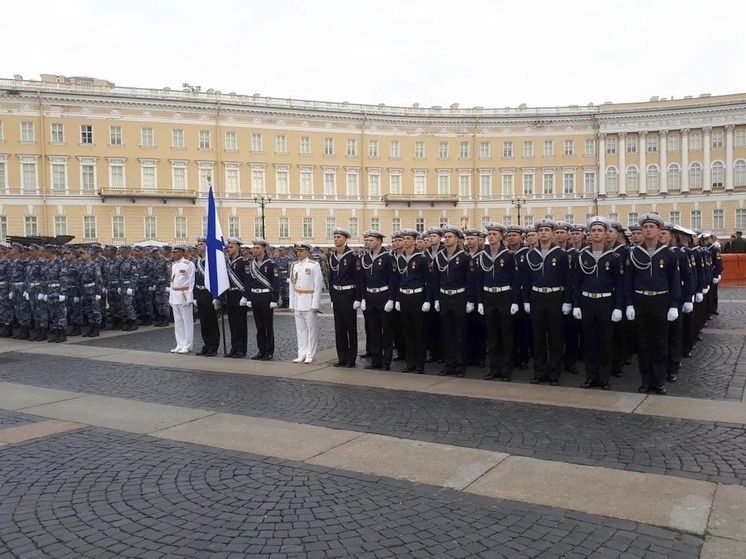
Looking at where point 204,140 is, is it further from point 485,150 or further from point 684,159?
point 684,159

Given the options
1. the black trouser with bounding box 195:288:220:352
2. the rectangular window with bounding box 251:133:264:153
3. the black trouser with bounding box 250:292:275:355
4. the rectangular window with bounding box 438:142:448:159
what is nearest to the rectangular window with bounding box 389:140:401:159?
the rectangular window with bounding box 438:142:448:159

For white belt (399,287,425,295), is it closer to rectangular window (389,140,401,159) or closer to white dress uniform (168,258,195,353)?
white dress uniform (168,258,195,353)

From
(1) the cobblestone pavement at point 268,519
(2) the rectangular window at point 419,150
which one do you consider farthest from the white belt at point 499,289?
(2) the rectangular window at point 419,150

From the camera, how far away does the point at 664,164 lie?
213 feet

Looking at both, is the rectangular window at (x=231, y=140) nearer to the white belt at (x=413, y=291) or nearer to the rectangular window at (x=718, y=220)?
the rectangular window at (x=718, y=220)

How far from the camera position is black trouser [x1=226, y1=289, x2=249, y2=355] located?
11.9 metres

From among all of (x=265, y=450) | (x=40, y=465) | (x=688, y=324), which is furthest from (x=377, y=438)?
(x=688, y=324)

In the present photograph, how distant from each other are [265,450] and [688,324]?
25.1 ft

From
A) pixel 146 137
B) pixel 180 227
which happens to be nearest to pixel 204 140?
pixel 146 137

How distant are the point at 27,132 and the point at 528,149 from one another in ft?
146

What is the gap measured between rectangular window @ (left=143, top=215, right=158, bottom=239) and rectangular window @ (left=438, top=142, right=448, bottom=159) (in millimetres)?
27550

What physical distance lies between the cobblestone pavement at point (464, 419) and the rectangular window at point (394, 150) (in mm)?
54915

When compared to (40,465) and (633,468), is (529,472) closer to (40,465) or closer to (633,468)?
(633,468)

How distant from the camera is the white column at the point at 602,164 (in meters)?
65.0
